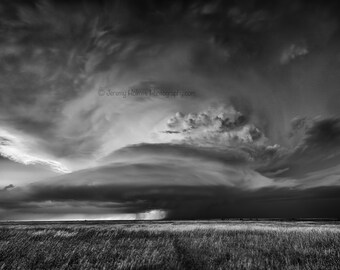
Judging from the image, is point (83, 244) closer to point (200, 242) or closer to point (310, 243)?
point (200, 242)

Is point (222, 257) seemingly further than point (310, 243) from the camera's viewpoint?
No

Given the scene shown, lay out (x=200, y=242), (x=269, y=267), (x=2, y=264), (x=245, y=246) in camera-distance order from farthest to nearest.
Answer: (x=200, y=242) < (x=245, y=246) < (x=2, y=264) < (x=269, y=267)

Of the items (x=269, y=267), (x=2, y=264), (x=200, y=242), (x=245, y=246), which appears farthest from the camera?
(x=200, y=242)

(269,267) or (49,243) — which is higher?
(49,243)

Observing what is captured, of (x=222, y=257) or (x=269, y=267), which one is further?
(x=222, y=257)

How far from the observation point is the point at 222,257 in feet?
74.3

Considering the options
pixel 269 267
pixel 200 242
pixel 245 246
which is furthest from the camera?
pixel 200 242

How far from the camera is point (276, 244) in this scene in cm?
2695

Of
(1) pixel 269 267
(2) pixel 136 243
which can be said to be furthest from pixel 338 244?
(2) pixel 136 243

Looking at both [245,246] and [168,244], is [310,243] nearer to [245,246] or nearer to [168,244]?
[245,246]

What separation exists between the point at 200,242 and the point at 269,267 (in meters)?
9.10

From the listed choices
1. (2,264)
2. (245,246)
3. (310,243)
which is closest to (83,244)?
(2,264)

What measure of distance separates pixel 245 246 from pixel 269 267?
641 centimetres

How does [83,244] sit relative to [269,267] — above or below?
above
